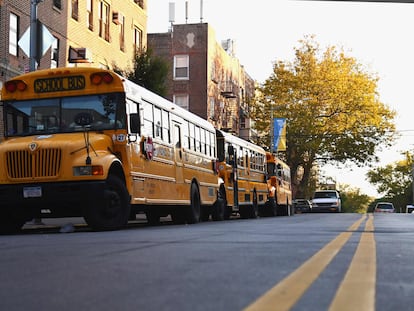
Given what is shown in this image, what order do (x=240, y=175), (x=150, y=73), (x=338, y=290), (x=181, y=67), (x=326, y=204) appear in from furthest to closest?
(x=181, y=67)
(x=326, y=204)
(x=150, y=73)
(x=240, y=175)
(x=338, y=290)

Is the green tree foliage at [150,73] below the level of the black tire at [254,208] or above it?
above

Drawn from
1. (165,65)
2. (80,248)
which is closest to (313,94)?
(165,65)

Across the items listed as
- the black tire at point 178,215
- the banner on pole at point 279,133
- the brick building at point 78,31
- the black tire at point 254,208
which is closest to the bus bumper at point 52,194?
the black tire at point 178,215

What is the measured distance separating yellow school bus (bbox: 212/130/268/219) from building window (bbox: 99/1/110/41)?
9.77 metres

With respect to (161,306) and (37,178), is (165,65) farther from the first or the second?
(161,306)

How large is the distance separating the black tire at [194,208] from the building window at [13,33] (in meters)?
11.7

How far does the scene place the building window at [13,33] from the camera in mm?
26859

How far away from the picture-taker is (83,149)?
1272 centimetres

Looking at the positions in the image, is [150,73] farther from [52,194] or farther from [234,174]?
[52,194]

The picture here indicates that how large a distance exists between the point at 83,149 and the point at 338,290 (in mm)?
→ 8658

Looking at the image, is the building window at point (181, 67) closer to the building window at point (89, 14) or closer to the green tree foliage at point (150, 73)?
the building window at point (89, 14)

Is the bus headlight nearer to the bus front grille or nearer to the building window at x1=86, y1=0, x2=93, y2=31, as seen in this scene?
the bus front grille

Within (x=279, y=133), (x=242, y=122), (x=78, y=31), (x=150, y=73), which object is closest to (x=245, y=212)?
(x=150, y=73)

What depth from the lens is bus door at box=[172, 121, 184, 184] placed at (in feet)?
56.7
